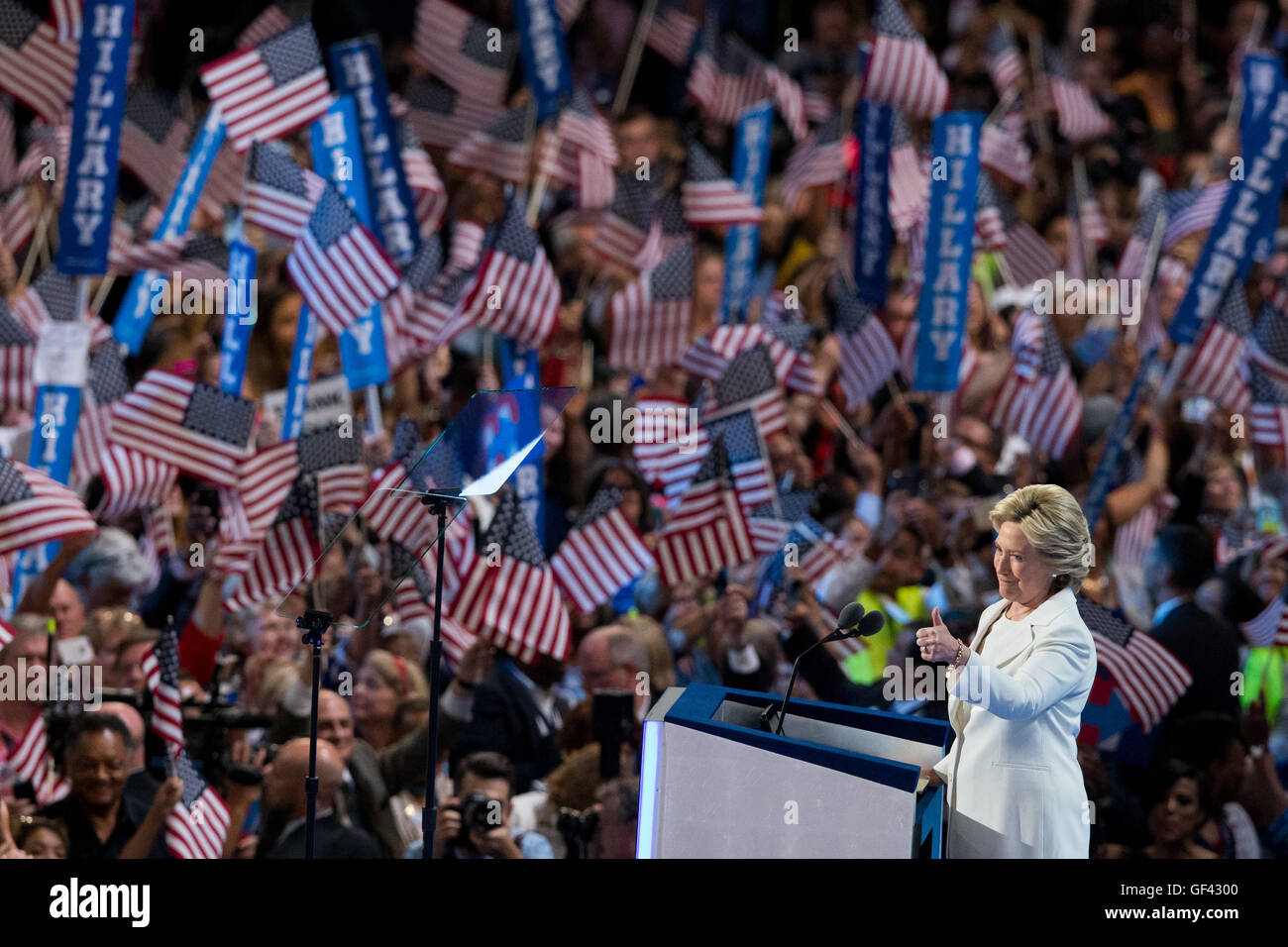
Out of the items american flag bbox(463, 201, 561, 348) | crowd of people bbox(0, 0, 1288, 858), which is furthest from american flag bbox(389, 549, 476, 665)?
american flag bbox(463, 201, 561, 348)

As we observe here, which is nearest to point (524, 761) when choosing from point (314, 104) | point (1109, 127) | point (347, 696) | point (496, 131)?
point (347, 696)

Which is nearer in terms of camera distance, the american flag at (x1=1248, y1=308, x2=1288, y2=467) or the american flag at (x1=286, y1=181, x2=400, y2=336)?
the american flag at (x1=286, y1=181, x2=400, y2=336)

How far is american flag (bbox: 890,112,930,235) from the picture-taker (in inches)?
424

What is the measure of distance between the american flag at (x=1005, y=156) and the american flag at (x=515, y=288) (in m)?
3.77

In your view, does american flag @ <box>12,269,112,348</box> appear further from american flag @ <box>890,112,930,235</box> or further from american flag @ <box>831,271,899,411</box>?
american flag @ <box>890,112,930,235</box>

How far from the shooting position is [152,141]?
10164 mm

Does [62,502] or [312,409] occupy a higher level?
[312,409]

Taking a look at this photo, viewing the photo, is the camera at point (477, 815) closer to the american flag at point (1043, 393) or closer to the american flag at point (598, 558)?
the american flag at point (598, 558)

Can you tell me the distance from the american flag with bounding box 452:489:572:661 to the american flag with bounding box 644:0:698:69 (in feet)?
21.7

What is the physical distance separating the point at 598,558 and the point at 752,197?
12.3 feet

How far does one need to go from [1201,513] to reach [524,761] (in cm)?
387

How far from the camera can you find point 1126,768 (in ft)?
23.0
